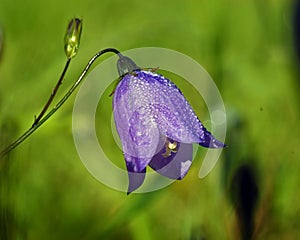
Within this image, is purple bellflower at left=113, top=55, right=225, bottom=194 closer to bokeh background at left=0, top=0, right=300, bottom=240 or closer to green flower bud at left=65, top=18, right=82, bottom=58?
green flower bud at left=65, top=18, right=82, bottom=58

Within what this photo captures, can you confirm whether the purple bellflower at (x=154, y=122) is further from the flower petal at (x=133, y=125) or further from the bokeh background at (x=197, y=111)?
the bokeh background at (x=197, y=111)

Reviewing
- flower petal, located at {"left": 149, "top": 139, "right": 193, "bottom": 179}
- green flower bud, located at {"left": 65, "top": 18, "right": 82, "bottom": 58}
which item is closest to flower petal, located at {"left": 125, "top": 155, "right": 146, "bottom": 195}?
flower petal, located at {"left": 149, "top": 139, "right": 193, "bottom": 179}

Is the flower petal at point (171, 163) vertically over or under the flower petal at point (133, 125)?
under

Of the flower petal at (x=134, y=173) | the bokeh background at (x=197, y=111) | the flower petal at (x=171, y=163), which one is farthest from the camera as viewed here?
the bokeh background at (x=197, y=111)

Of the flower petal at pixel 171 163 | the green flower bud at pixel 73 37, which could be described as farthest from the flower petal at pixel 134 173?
the green flower bud at pixel 73 37

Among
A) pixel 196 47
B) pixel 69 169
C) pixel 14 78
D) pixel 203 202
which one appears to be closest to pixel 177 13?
pixel 196 47

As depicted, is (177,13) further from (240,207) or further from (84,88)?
(240,207)

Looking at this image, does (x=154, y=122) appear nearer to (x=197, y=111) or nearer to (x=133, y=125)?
(x=133, y=125)

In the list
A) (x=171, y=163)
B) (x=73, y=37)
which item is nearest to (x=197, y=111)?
(x=171, y=163)

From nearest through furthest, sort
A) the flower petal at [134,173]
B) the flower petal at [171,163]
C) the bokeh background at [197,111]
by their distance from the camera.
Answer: the flower petal at [134,173], the flower petal at [171,163], the bokeh background at [197,111]
